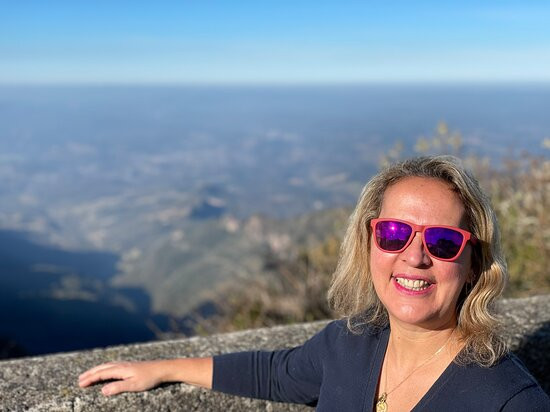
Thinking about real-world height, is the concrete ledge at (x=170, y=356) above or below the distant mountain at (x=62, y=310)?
above

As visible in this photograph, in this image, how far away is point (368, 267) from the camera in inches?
74.9

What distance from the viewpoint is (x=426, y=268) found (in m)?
1.64

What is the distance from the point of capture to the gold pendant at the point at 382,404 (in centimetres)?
166

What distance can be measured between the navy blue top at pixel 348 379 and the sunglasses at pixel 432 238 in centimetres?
32

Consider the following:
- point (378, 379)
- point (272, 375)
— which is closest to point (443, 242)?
point (378, 379)

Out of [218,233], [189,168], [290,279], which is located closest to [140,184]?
[189,168]

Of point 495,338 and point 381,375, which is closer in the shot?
point 495,338

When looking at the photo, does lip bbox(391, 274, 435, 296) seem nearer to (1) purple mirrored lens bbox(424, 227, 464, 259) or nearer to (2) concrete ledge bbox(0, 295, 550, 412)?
(1) purple mirrored lens bbox(424, 227, 464, 259)

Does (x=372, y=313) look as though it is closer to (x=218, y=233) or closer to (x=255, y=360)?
(x=255, y=360)

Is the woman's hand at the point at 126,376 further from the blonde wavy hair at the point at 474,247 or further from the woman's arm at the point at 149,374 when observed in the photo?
the blonde wavy hair at the point at 474,247

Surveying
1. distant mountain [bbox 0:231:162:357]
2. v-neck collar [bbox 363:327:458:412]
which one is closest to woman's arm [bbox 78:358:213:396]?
v-neck collar [bbox 363:327:458:412]

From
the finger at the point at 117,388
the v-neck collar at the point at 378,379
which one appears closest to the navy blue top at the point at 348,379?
the v-neck collar at the point at 378,379

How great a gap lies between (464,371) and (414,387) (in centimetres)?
17

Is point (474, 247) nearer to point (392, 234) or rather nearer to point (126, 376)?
point (392, 234)
